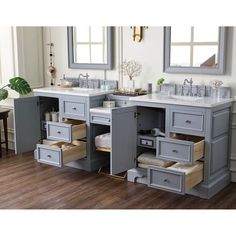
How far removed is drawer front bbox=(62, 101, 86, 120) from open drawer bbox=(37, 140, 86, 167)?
283mm

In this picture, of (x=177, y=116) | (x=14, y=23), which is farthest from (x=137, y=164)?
(x=14, y=23)

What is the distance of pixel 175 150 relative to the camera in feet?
9.32

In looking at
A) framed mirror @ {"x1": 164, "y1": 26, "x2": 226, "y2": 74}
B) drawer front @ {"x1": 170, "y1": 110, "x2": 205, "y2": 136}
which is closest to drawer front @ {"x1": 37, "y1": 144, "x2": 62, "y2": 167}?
drawer front @ {"x1": 170, "y1": 110, "x2": 205, "y2": 136}

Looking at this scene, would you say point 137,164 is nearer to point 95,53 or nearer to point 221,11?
point 95,53

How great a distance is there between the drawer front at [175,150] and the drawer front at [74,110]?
1.00 m

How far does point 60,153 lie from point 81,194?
0.48 m

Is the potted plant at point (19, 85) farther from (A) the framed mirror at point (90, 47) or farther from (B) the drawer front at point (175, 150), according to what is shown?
(B) the drawer front at point (175, 150)

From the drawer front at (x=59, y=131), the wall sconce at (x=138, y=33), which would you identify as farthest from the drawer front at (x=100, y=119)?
the wall sconce at (x=138, y=33)

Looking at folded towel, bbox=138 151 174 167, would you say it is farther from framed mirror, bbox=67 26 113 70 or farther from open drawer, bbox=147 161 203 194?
framed mirror, bbox=67 26 113 70

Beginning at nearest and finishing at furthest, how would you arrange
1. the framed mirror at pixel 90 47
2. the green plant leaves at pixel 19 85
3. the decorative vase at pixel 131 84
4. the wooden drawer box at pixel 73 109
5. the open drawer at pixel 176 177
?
the open drawer at pixel 176 177 → the wooden drawer box at pixel 73 109 → the decorative vase at pixel 131 84 → the framed mirror at pixel 90 47 → the green plant leaves at pixel 19 85

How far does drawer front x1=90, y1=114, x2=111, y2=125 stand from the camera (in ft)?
11.2

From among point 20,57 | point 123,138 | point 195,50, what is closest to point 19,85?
point 20,57

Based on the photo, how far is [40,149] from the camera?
3479mm

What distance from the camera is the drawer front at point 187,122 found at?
2.83 metres
